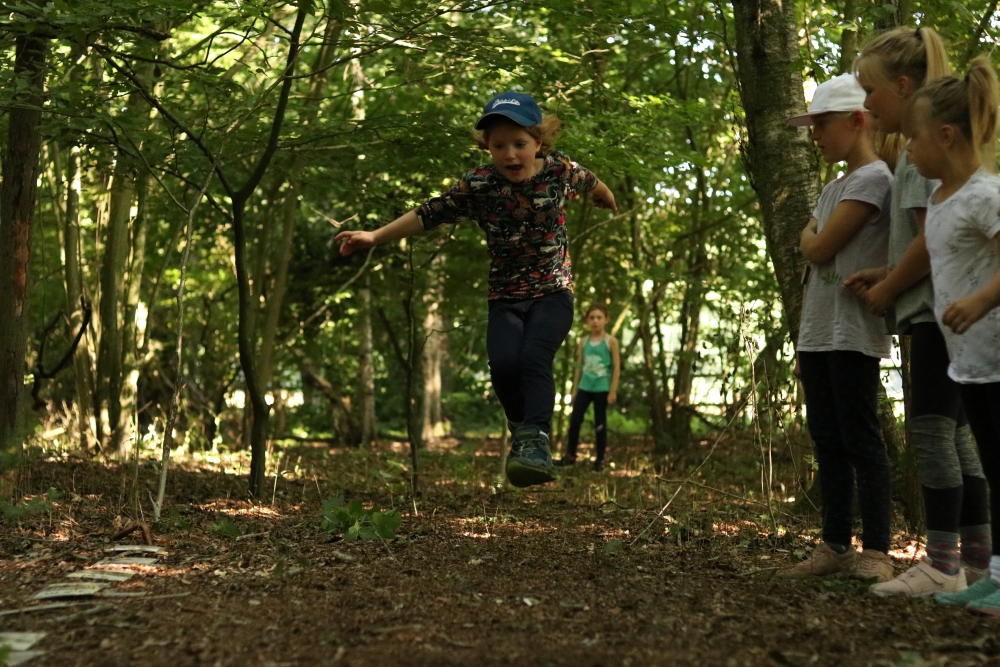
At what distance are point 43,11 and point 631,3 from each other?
396 centimetres

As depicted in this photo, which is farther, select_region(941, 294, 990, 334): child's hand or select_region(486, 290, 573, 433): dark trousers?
select_region(486, 290, 573, 433): dark trousers

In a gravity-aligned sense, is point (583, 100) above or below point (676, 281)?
above

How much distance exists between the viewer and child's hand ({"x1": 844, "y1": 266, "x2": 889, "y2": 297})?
3.56 metres

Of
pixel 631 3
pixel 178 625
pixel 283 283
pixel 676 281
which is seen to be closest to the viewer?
pixel 178 625

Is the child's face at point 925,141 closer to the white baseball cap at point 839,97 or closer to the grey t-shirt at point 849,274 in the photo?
the grey t-shirt at point 849,274

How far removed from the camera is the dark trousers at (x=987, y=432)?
3.18 meters

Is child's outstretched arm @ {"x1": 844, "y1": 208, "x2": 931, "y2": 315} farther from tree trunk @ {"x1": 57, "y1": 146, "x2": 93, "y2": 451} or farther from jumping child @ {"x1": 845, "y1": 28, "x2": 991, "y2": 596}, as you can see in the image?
tree trunk @ {"x1": 57, "y1": 146, "x2": 93, "y2": 451}

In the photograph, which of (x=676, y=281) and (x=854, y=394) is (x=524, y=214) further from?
(x=676, y=281)

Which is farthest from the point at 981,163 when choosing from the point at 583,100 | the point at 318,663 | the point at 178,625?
the point at 583,100

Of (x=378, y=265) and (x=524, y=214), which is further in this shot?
(x=378, y=265)

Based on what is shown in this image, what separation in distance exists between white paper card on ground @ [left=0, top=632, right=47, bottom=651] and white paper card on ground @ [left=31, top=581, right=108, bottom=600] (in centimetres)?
46

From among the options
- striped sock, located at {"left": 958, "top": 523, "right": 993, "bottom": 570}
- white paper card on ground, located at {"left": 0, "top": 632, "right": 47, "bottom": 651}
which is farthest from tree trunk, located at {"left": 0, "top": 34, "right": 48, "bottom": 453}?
striped sock, located at {"left": 958, "top": 523, "right": 993, "bottom": 570}

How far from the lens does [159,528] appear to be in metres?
5.03

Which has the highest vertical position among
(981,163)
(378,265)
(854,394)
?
(378,265)
